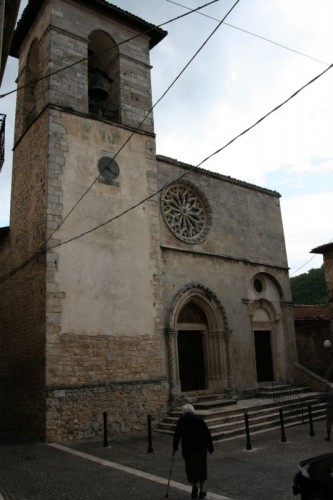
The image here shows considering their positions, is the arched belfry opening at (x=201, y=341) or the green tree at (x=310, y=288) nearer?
the arched belfry opening at (x=201, y=341)

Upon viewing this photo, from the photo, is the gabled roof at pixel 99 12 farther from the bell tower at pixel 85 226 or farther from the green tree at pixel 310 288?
the green tree at pixel 310 288

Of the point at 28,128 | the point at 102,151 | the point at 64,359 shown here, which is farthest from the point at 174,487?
the point at 28,128

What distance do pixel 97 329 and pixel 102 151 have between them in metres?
5.20

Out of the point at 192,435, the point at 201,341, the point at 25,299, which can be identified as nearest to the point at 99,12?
the point at 25,299

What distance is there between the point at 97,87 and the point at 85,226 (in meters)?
4.48

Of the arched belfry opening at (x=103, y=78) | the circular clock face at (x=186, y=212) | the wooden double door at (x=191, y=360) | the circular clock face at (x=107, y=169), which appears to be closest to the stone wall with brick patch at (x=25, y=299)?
the circular clock face at (x=107, y=169)

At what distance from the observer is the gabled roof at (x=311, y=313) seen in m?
17.9

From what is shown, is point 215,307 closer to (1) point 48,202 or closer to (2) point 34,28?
(1) point 48,202

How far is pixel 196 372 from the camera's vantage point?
46.4ft

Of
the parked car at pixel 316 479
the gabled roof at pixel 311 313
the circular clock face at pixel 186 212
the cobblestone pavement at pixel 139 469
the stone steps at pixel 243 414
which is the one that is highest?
the circular clock face at pixel 186 212

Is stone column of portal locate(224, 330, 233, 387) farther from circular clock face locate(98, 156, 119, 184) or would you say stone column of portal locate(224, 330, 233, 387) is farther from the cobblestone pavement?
circular clock face locate(98, 156, 119, 184)

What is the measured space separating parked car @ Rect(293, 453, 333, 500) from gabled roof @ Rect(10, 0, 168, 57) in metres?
12.8

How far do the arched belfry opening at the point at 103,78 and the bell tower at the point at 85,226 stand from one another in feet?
0.16

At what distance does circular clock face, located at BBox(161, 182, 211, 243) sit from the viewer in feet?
48.2
